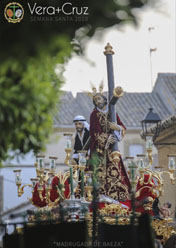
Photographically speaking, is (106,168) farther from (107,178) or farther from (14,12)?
(14,12)

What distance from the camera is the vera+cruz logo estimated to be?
4883 millimetres

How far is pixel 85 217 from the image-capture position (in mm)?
9273

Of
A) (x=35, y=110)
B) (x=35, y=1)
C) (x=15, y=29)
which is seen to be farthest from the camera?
(x=35, y=1)

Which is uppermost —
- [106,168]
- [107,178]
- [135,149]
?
[135,149]

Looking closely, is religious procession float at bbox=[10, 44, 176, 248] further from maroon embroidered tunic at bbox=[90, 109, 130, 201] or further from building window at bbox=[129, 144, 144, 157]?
building window at bbox=[129, 144, 144, 157]

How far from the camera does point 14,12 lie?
5.16m

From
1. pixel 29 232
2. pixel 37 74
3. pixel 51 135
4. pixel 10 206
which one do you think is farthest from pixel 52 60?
pixel 10 206

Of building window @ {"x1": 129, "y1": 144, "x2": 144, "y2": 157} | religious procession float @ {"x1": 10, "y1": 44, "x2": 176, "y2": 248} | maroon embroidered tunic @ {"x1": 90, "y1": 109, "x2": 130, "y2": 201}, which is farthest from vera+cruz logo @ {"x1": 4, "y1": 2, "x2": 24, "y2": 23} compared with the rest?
building window @ {"x1": 129, "y1": 144, "x2": 144, "y2": 157}

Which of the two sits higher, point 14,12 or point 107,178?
point 14,12

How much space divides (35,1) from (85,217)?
4988 mm

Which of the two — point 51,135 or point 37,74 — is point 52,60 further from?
point 51,135

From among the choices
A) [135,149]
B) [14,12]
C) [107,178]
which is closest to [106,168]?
[107,178]

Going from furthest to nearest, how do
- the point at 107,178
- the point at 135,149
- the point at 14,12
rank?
the point at 135,149 < the point at 107,178 < the point at 14,12

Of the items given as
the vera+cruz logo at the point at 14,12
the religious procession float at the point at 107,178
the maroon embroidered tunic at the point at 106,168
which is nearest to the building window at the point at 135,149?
the religious procession float at the point at 107,178
